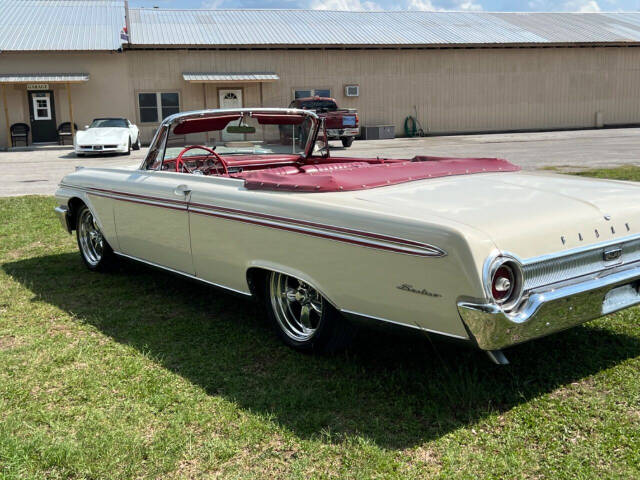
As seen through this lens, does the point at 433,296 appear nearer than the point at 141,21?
Yes

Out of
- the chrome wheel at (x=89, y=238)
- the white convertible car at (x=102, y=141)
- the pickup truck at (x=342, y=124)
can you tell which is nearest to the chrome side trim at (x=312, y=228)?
the chrome wheel at (x=89, y=238)

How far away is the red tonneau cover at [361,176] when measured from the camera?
368 cm

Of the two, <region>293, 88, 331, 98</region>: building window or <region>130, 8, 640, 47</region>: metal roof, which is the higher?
<region>130, 8, 640, 47</region>: metal roof

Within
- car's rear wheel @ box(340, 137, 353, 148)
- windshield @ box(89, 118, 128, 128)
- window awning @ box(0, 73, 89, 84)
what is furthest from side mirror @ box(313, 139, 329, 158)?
window awning @ box(0, 73, 89, 84)

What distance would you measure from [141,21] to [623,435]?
28644 millimetres

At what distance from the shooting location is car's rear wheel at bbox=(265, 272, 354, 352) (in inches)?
142

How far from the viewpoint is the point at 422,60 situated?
94.3 ft

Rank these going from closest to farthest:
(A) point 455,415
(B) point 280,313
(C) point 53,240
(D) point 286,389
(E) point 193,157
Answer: (A) point 455,415 → (D) point 286,389 → (B) point 280,313 → (E) point 193,157 → (C) point 53,240

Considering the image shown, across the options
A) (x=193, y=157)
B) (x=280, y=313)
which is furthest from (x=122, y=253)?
(x=280, y=313)

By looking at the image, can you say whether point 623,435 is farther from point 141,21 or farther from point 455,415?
point 141,21

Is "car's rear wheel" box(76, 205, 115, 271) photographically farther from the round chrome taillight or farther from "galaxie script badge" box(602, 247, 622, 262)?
"galaxie script badge" box(602, 247, 622, 262)

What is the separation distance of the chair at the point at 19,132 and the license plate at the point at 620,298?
996 inches

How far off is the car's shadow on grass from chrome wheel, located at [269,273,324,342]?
0.15 m

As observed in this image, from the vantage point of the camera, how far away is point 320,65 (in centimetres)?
2773
